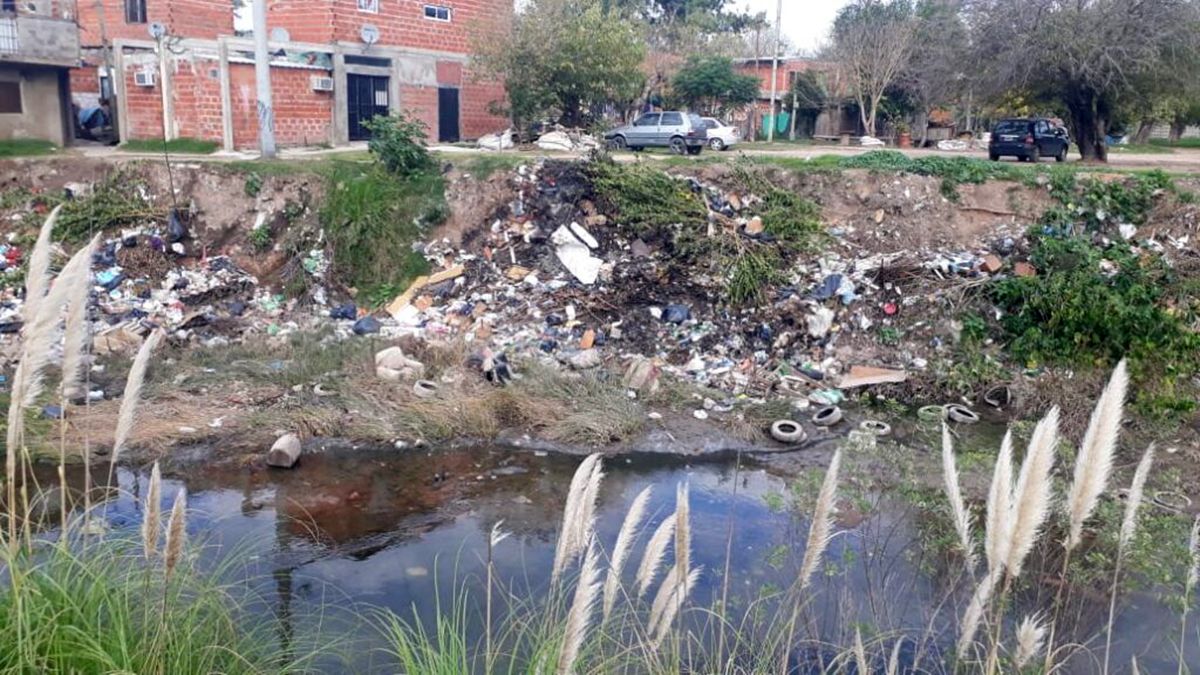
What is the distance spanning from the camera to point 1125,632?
4.83m

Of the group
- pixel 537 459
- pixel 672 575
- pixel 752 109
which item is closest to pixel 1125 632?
pixel 672 575

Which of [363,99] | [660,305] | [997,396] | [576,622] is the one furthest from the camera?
[363,99]

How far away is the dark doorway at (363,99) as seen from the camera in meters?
20.5

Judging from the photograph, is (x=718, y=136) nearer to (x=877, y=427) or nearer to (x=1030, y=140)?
(x=1030, y=140)

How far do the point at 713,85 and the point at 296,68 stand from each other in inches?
550

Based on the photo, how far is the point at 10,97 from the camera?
16.9m

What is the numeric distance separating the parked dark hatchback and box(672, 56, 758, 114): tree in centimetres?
1195

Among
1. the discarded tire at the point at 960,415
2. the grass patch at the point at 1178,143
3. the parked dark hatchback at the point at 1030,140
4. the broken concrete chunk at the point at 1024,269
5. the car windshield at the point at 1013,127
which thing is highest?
the grass patch at the point at 1178,143

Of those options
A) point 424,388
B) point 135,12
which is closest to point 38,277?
point 424,388

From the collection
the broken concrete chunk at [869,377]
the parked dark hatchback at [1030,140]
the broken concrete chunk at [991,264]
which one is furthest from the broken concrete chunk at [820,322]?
the parked dark hatchback at [1030,140]

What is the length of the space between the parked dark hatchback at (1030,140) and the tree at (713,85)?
1195cm

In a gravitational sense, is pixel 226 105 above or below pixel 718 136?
above

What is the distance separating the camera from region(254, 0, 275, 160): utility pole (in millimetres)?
13517

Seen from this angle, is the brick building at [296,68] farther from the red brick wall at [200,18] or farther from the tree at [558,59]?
the tree at [558,59]
